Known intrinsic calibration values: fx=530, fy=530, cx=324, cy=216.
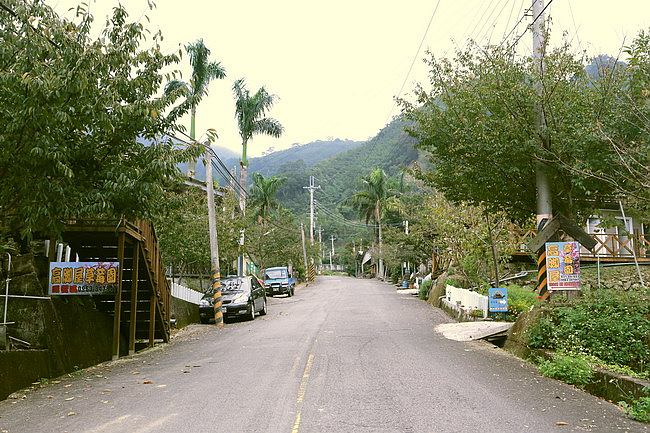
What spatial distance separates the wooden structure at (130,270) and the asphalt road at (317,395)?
1.23 meters

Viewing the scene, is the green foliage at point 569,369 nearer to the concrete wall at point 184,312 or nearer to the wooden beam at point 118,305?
the wooden beam at point 118,305

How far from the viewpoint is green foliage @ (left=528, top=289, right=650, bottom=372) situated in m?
8.73

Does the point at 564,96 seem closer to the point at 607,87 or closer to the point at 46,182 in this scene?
the point at 607,87

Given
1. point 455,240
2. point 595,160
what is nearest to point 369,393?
point 595,160

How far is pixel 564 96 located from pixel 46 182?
10.5 m

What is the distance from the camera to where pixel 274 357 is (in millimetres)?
10898

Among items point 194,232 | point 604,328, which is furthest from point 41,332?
point 194,232

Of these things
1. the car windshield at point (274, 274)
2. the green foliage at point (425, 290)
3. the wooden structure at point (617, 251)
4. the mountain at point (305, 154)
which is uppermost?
the mountain at point (305, 154)

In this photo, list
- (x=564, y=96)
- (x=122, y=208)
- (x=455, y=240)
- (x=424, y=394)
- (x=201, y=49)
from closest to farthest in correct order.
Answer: (x=424, y=394), (x=122, y=208), (x=564, y=96), (x=455, y=240), (x=201, y=49)

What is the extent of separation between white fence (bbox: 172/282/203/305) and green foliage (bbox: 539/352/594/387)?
13.7 meters

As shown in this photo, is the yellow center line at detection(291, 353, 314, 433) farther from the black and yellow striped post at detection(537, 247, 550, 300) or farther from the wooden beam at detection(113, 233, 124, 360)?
the black and yellow striped post at detection(537, 247, 550, 300)

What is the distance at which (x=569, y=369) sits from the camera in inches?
330

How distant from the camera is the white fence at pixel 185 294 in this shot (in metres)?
19.4

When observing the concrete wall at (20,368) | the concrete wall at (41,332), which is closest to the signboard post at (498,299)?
the concrete wall at (41,332)
